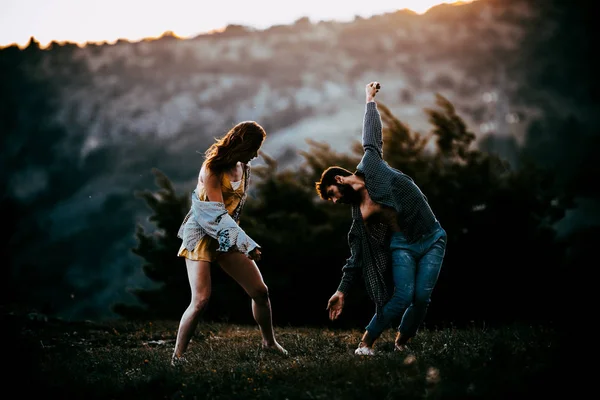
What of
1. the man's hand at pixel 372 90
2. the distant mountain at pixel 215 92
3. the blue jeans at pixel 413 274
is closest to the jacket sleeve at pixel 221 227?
the blue jeans at pixel 413 274

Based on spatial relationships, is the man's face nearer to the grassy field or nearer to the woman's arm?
the woman's arm

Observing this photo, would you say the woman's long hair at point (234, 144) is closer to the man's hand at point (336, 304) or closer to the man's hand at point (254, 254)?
the man's hand at point (254, 254)

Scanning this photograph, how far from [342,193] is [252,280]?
122 cm

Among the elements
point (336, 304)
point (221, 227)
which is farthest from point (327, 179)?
point (336, 304)

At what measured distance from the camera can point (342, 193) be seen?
19.7 ft

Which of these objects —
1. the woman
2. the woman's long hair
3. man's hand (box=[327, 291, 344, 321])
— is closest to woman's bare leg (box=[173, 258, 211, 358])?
the woman

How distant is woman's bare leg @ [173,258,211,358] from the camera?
604cm

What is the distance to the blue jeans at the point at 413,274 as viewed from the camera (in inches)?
231

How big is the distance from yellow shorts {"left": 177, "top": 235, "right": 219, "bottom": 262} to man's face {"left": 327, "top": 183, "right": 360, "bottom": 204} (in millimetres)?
1196

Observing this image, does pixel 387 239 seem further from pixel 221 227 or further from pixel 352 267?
pixel 221 227

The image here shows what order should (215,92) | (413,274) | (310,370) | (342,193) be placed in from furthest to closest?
1. (215,92)
2. (342,193)
3. (413,274)
4. (310,370)

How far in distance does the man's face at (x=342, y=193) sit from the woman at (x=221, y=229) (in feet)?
2.68

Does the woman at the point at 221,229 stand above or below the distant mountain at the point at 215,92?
below

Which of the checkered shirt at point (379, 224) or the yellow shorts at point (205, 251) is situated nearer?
the checkered shirt at point (379, 224)
